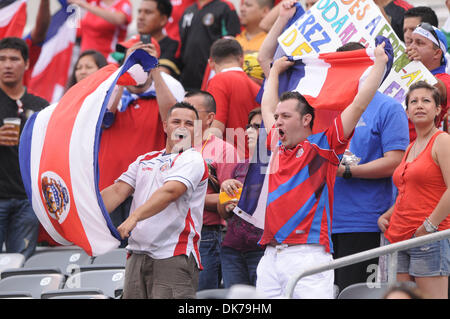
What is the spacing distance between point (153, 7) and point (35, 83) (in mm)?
1847

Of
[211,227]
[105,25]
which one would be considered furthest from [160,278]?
[105,25]

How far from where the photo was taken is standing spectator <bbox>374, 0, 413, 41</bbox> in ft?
27.2

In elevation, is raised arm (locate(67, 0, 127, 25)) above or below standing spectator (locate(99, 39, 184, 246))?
above

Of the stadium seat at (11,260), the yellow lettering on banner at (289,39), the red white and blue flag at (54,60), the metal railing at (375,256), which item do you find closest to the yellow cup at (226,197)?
the yellow lettering on banner at (289,39)

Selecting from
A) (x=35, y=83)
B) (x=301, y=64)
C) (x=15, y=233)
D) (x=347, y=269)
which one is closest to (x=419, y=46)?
(x=301, y=64)

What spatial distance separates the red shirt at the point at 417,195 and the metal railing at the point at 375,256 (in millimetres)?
811

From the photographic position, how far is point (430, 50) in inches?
277

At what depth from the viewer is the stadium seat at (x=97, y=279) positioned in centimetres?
674

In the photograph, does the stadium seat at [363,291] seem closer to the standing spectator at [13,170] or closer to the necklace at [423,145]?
the necklace at [423,145]

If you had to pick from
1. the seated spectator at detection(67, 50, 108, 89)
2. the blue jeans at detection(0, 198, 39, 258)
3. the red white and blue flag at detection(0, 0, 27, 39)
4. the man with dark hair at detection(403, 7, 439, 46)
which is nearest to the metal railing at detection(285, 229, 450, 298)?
the man with dark hair at detection(403, 7, 439, 46)

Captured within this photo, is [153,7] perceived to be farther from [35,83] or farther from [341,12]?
[341,12]

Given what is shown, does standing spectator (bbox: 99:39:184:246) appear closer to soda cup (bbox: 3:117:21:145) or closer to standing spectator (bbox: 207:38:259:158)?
standing spectator (bbox: 207:38:259:158)

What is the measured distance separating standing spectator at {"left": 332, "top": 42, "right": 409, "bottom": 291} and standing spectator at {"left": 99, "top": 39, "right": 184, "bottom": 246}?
203 centimetres

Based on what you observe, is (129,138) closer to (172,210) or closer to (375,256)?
(172,210)
